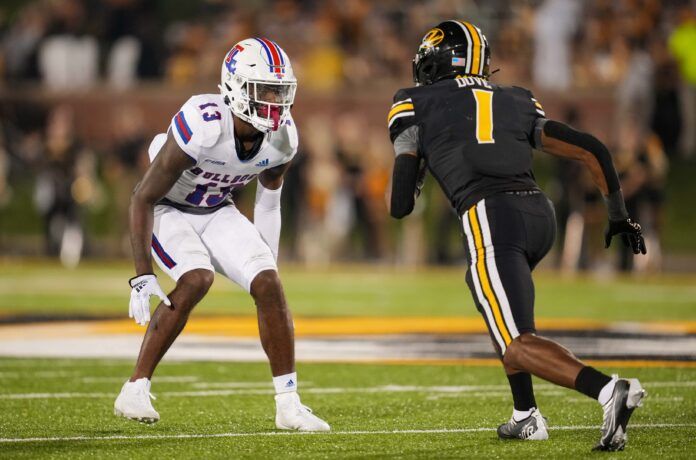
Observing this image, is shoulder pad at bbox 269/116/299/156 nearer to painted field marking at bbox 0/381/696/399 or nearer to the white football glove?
the white football glove

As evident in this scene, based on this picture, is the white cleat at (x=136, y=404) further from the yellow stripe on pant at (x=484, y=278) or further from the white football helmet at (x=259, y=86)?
the yellow stripe on pant at (x=484, y=278)

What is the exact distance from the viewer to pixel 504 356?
5527mm

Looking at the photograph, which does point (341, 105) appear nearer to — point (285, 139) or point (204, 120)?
point (285, 139)

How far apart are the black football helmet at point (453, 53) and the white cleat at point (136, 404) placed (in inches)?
71.5

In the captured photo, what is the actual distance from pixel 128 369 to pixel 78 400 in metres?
1.34

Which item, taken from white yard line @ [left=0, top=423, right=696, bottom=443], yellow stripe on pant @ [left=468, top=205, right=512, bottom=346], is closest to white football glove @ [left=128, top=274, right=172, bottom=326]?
white yard line @ [left=0, top=423, right=696, bottom=443]

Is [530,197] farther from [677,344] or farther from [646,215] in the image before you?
[646,215]

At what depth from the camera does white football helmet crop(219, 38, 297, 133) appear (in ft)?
20.6

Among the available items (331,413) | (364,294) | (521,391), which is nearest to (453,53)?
(521,391)

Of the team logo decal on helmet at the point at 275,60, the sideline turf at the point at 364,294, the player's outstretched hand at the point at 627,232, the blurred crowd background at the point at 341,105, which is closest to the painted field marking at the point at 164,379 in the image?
the team logo decal on helmet at the point at 275,60

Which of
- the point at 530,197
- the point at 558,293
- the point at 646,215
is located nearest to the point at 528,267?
the point at 530,197

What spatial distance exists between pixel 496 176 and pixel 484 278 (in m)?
0.42

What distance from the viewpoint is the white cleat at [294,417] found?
240 inches

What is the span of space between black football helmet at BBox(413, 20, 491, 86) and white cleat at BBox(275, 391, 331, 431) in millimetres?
1506
